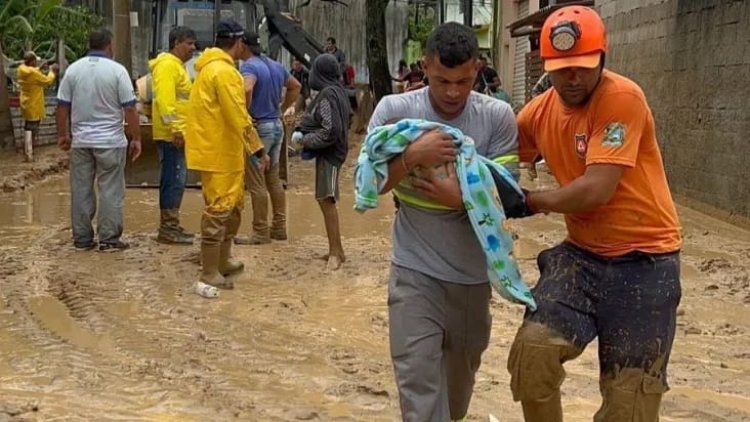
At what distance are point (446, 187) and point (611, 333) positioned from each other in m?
0.78

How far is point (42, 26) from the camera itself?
24609mm

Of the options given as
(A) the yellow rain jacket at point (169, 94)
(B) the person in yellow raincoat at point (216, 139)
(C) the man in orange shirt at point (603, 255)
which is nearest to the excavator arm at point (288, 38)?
(A) the yellow rain jacket at point (169, 94)

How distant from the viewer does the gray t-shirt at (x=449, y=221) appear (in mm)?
3611

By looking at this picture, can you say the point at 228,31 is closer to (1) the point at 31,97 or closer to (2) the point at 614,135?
(2) the point at 614,135

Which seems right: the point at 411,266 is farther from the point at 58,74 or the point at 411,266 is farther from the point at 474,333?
the point at 58,74

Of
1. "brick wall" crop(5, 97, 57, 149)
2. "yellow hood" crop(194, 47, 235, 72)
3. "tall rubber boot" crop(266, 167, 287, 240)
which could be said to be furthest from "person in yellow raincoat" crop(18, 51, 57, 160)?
"yellow hood" crop(194, 47, 235, 72)

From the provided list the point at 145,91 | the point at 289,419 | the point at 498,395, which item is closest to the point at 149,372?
the point at 289,419

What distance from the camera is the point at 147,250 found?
28.9 feet

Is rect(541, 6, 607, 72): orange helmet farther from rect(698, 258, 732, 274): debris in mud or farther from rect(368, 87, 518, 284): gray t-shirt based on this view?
rect(698, 258, 732, 274): debris in mud

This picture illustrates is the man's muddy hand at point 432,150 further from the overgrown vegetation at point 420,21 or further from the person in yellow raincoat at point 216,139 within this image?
the overgrown vegetation at point 420,21

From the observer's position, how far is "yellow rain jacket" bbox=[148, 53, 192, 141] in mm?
8680

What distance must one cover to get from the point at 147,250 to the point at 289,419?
4541 mm

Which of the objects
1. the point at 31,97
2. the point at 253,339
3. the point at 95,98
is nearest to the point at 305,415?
the point at 253,339

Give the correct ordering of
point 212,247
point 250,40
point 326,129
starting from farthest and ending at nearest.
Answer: point 250,40 < point 326,129 < point 212,247
